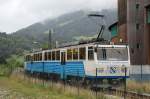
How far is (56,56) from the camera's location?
117 ft

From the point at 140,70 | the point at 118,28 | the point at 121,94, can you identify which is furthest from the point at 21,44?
the point at 121,94

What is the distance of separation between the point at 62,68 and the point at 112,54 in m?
6.41

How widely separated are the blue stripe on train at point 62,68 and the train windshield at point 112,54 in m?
1.63

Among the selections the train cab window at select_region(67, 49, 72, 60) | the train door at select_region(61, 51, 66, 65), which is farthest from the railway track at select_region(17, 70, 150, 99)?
the train door at select_region(61, 51, 66, 65)

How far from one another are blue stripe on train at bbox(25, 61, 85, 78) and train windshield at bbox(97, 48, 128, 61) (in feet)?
5.34

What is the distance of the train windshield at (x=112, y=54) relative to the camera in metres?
27.9

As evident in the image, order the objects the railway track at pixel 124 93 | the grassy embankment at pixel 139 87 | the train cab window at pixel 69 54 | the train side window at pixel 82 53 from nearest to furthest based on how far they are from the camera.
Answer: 1. the railway track at pixel 124 93
2. the grassy embankment at pixel 139 87
3. the train side window at pixel 82 53
4. the train cab window at pixel 69 54

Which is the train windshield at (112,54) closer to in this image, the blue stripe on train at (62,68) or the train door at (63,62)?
the blue stripe on train at (62,68)

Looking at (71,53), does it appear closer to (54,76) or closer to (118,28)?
(54,76)

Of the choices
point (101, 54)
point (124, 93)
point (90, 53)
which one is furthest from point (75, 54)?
point (124, 93)

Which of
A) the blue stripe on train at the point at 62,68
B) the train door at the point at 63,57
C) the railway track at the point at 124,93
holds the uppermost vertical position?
the train door at the point at 63,57

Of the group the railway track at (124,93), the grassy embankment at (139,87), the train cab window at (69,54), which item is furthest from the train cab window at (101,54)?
the train cab window at (69,54)

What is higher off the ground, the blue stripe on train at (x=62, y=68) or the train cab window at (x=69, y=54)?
the train cab window at (x=69, y=54)

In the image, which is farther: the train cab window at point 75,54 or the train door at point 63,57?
the train door at point 63,57
